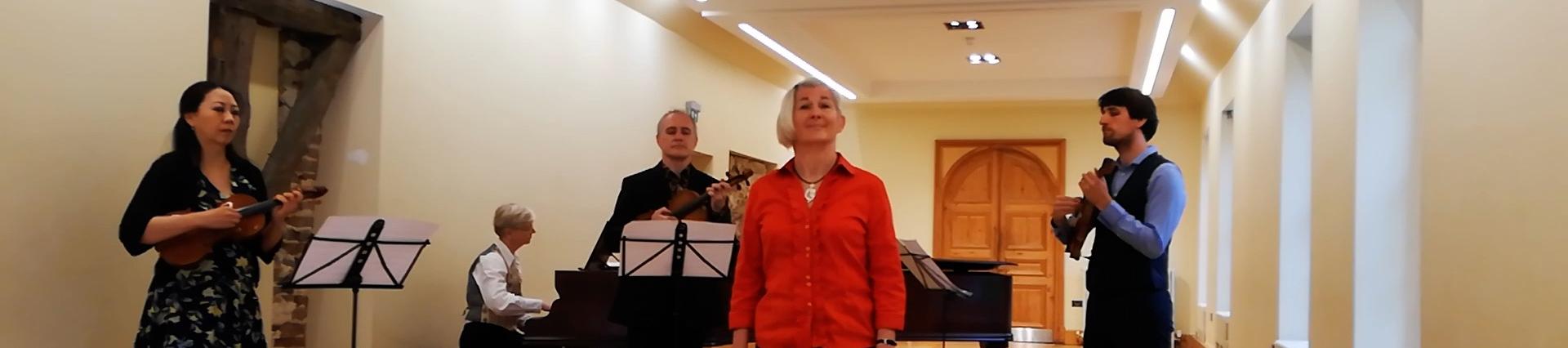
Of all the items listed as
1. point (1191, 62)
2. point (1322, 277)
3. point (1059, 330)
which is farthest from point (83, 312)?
point (1059, 330)

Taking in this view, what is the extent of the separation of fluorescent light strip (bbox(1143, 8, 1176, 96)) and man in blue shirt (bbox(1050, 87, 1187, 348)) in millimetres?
3093

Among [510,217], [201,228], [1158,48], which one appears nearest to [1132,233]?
[201,228]

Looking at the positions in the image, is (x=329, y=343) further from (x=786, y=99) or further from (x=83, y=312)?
(x=786, y=99)

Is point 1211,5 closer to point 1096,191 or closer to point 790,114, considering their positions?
point 1096,191

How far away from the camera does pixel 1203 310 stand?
9.71 m

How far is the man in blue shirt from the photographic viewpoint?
300 cm

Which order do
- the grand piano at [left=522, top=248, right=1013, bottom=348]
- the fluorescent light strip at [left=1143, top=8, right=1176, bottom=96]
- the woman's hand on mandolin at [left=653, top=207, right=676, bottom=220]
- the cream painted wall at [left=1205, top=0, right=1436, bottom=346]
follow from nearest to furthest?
the woman's hand on mandolin at [left=653, top=207, right=676, bottom=220], the cream painted wall at [left=1205, top=0, right=1436, bottom=346], the grand piano at [left=522, top=248, right=1013, bottom=348], the fluorescent light strip at [left=1143, top=8, right=1176, bottom=96]

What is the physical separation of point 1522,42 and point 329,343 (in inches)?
167

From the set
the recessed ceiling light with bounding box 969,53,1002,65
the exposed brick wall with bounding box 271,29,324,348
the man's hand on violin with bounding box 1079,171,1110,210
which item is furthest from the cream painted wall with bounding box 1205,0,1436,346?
the recessed ceiling light with bounding box 969,53,1002,65

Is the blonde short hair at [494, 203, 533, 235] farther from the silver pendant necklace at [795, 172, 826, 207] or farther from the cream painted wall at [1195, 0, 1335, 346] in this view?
the cream painted wall at [1195, 0, 1335, 346]

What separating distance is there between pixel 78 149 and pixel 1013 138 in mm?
9399

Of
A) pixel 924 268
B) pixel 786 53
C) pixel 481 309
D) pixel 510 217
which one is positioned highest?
pixel 786 53

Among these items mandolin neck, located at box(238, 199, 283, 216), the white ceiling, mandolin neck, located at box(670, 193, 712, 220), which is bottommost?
mandolin neck, located at box(238, 199, 283, 216)

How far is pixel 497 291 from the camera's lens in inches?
180
